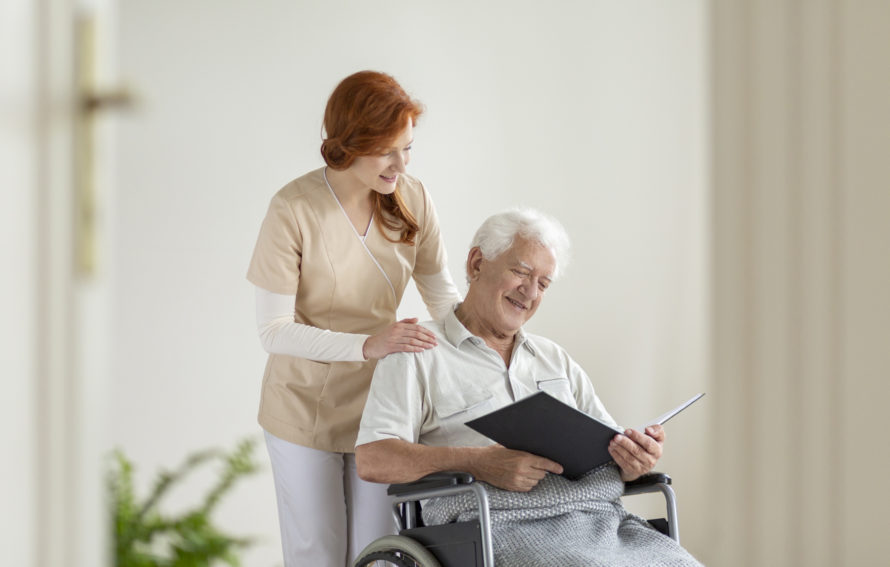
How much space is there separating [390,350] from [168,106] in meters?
1.47

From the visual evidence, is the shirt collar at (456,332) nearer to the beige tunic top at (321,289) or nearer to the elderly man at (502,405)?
the elderly man at (502,405)

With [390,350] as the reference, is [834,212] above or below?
above

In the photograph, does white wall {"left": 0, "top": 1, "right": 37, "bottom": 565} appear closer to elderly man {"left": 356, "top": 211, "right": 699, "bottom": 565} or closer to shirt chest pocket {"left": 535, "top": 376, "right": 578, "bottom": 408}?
elderly man {"left": 356, "top": 211, "right": 699, "bottom": 565}

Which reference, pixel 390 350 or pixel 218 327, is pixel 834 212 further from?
pixel 218 327

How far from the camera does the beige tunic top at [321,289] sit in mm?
2111

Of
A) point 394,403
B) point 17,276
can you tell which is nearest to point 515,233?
point 394,403

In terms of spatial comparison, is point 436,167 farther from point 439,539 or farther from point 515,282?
point 439,539

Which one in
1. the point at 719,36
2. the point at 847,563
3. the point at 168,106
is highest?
the point at 168,106

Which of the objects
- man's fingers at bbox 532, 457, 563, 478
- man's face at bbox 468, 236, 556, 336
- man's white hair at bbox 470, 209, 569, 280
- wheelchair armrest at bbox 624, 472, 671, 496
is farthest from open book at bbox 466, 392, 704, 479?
man's white hair at bbox 470, 209, 569, 280

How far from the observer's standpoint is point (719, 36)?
0.88m

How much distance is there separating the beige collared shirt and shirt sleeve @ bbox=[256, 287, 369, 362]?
85mm

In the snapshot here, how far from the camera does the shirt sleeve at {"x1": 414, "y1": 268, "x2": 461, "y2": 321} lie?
2395 mm

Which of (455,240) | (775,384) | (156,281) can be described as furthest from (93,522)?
(455,240)

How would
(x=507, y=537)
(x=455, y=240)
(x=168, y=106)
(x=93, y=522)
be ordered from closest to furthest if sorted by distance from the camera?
(x=93, y=522) → (x=507, y=537) → (x=168, y=106) → (x=455, y=240)
